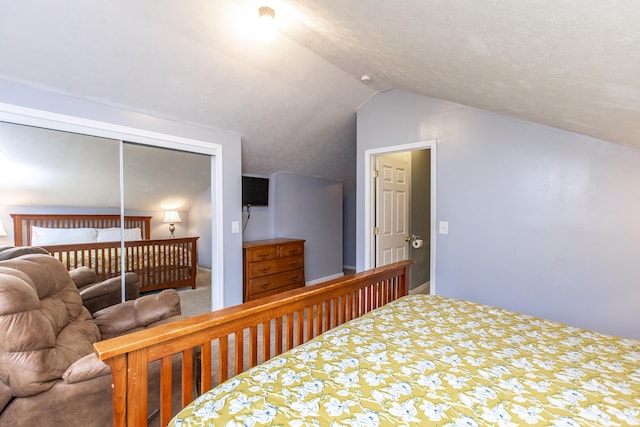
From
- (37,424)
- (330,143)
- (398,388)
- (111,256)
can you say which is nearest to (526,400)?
(398,388)

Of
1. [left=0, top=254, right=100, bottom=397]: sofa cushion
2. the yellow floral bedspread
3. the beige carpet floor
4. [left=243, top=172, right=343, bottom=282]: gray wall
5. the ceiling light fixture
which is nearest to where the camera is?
the yellow floral bedspread

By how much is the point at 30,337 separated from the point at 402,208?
3561mm

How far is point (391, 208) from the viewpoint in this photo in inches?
146

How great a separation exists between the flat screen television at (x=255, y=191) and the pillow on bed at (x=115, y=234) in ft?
5.22

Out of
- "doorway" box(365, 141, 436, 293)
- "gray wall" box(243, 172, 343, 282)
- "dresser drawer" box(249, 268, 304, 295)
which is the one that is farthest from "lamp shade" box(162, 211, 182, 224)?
"doorway" box(365, 141, 436, 293)

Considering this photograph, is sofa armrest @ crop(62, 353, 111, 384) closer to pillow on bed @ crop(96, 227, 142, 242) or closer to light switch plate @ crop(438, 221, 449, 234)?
pillow on bed @ crop(96, 227, 142, 242)

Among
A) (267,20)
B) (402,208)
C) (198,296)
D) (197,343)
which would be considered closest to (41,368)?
(197,343)

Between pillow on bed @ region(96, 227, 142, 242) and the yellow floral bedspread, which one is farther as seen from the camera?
pillow on bed @ region(96, 227, 142, 242)

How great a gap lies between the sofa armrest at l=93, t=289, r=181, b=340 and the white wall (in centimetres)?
114

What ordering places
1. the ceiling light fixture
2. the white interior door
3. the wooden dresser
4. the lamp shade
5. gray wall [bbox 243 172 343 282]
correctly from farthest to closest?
gray wall [bbox 243 172 343 282]
the wooden dresser
the white interior door
the lamp shade
the ceiling light fixture

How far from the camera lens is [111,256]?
250 centimetres

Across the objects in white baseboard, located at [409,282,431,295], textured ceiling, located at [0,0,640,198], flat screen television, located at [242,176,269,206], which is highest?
textured ceiling, located at [0,0,640,198]

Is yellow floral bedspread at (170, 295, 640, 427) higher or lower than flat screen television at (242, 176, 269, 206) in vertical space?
lower

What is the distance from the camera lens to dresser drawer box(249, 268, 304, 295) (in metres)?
3.74
